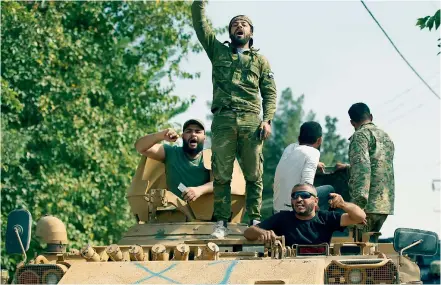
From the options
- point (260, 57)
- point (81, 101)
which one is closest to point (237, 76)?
point (260, 57)

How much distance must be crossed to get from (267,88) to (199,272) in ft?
10.4

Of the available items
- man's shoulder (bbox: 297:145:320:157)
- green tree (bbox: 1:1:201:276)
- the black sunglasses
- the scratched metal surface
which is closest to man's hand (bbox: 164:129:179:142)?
man's shoulder (bbox: 297:145:320:157)

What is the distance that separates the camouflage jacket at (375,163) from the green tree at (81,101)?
12404 mm

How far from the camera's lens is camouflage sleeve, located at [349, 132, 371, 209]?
12.4 meters

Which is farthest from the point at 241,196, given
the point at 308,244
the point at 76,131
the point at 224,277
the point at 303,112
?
the point at 303,112

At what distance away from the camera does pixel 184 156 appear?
1357cm

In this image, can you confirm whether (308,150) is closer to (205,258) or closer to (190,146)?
(190,146)

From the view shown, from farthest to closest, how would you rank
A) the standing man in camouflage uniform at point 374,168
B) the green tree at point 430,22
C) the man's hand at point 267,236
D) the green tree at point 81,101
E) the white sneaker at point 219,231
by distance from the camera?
1. the green tree at point 81,101
2. the green tree at point 430,22
3. the standing man in camouflage uniform at point 374,168
4. the white sneaker at point 219,231
5. the man's hand at point 267,236

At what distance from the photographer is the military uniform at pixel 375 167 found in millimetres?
12680

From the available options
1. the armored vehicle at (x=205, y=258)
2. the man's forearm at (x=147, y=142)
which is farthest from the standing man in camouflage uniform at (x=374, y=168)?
the man's forearm at (x=147, y=142)

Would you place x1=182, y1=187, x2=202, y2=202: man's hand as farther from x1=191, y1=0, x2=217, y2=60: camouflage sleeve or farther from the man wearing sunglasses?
the man wearing sunglasses

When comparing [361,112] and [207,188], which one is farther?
[207,188]

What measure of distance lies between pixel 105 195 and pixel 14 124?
2515 millimetres

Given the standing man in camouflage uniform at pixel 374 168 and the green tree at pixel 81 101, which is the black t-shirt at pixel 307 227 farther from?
the green tree at pixel 81 101
